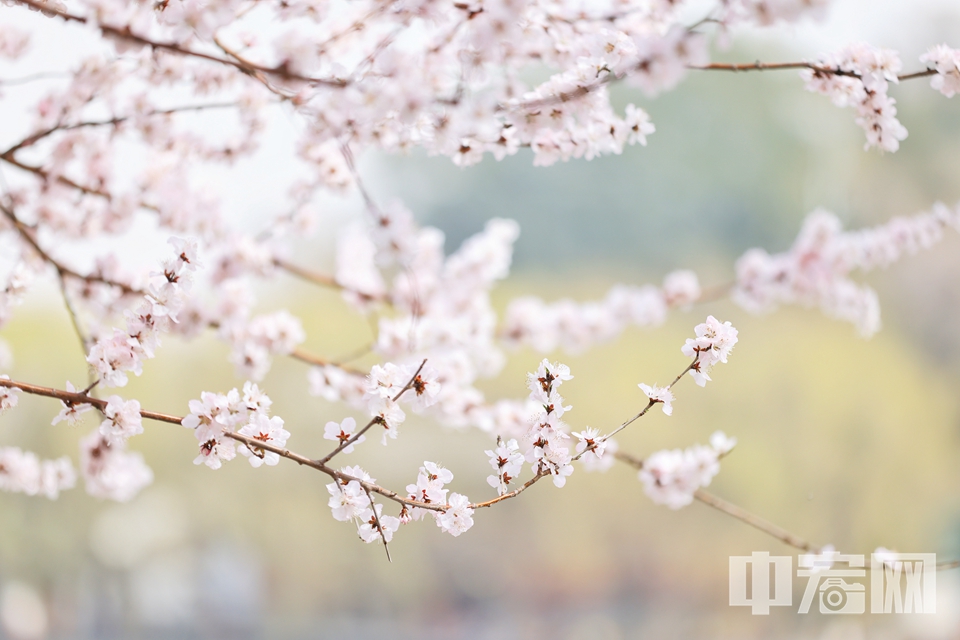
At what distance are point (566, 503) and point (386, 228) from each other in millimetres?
4278

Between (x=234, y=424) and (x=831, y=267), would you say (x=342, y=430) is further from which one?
(x=831, y=267)

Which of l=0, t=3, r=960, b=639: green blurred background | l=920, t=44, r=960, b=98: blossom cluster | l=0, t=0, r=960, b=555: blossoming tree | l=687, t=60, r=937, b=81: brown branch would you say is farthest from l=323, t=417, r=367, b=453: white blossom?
l=0, t=3, r=960, b=639: green blurred background

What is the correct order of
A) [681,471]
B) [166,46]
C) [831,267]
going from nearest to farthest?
[166,46], [681,471], [831,267]

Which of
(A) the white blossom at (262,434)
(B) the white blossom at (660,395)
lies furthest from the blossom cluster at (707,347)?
(A) the white blossom at (262,434)

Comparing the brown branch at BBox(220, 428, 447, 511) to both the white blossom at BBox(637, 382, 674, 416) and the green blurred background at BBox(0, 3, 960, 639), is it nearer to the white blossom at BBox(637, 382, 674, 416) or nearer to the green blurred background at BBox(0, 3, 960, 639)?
the white blossom at BBox(637, 382, 674, 416)

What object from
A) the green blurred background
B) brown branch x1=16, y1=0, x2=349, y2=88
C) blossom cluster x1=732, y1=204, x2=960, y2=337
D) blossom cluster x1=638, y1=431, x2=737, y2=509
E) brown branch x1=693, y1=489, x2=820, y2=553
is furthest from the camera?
the green blurred background

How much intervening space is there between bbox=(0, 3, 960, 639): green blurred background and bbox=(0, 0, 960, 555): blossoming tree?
292 cm

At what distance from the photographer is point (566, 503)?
4672mm

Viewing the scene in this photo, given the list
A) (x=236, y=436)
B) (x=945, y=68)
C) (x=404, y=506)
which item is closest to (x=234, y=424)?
(x=236, y=436)

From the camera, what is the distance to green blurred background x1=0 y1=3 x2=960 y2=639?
4309 millimetres

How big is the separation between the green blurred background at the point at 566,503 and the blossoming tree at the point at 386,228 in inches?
115

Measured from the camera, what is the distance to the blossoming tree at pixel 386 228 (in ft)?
1.69

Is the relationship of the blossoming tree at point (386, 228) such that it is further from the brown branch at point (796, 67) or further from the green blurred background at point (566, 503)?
the green blurred background at point (566, 503)

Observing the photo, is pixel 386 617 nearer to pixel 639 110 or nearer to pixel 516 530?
pixel 516 530
